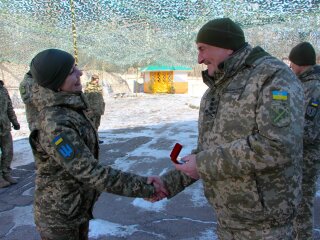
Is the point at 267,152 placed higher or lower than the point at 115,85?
higher

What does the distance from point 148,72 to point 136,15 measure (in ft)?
38.1

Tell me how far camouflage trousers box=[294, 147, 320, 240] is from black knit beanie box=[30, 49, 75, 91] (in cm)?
213

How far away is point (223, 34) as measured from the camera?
1822mm

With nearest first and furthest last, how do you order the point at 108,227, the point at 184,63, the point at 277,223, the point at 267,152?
1. the point at 267,152
2. the point at 277,223
3. the point at 108,227
4. the point at 184,63

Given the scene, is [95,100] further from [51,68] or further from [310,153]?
[51,68]

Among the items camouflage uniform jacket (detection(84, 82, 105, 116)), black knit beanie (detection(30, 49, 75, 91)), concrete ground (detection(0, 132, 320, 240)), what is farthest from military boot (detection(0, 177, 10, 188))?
black knit beanie (detection(30, 49, 75, 91))

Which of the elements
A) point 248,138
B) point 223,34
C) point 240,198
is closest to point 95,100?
point 223,34


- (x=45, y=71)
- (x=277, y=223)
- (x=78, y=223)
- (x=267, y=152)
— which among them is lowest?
(x=78, y=223)

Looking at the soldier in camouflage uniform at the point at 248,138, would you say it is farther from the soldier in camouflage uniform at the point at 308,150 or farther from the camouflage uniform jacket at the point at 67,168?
the soldier in camouflage uniform at the point at 308,150

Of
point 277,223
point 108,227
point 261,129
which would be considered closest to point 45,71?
point 261,129

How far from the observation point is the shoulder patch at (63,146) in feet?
6.33

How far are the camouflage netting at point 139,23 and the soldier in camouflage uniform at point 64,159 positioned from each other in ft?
29.9

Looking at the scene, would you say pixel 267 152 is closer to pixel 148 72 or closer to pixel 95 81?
pixel 95 81

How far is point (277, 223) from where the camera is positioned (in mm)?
1787
